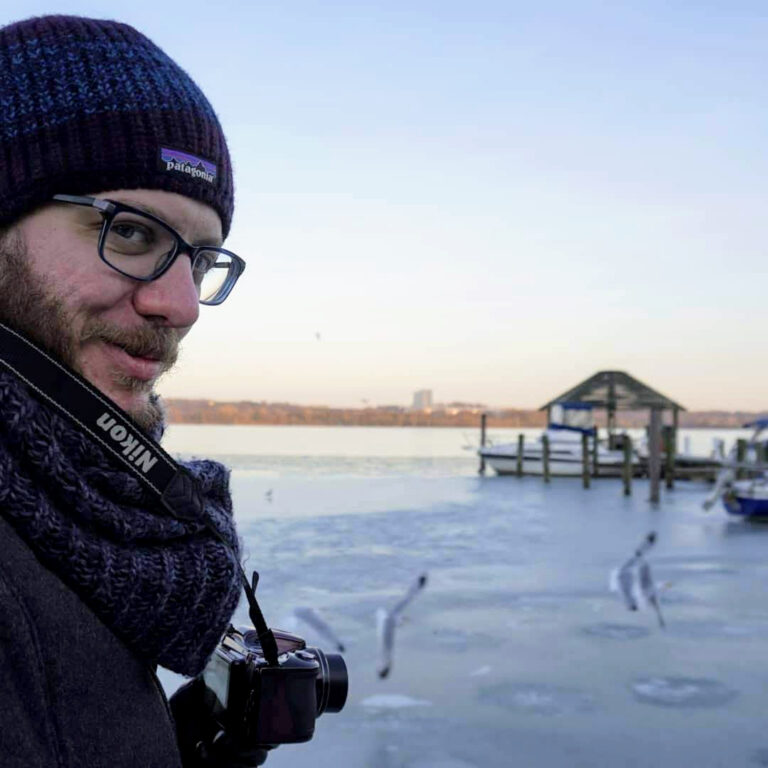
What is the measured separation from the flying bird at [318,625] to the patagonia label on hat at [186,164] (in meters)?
5.44

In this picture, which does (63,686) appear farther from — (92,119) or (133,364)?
(92,119)

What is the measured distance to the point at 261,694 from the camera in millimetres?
1348

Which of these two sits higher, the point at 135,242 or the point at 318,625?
the point at 135,242

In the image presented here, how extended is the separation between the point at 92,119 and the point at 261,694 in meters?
0.99

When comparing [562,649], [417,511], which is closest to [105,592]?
[562,649]

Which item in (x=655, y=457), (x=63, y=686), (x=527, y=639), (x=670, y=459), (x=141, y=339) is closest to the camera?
(x=63, y=686)

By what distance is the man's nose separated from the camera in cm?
125

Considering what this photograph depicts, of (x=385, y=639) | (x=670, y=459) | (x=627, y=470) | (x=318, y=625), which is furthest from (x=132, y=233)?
(x=670, y=459)

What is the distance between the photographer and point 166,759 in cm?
111

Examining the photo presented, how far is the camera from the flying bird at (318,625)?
642cm

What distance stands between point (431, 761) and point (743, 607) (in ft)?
17.1

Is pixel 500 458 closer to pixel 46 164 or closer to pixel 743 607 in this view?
pixel 743 607

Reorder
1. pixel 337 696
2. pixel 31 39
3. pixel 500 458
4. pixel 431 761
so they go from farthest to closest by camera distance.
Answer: pixel 500 458, pixel 431 761, pixel 337 696, pixel 31 39

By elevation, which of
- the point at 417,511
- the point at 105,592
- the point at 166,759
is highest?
the point at 105,592
